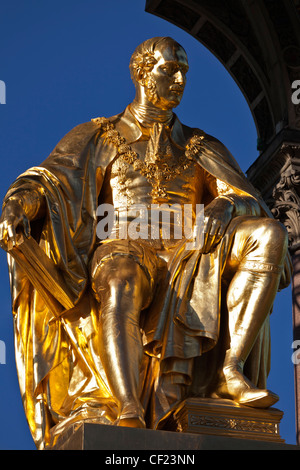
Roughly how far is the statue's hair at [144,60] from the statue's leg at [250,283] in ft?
4.19

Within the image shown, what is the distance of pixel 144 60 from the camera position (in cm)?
675

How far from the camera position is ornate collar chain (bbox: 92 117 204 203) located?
21.6ft

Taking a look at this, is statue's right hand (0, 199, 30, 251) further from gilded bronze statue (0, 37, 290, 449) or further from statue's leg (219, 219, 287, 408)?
statue's leg (219, 219, 287, 408)

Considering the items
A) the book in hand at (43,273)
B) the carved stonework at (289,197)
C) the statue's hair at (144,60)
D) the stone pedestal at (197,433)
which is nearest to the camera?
the stone pedestal at (197,433)

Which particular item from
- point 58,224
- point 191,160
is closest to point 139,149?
point 191,160

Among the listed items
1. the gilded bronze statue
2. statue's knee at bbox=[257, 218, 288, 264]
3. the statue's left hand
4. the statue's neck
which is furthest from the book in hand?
the statue's neck

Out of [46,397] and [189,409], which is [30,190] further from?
[189,409]

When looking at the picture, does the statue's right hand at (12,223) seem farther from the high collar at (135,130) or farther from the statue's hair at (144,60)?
the statue's hair at (144,60)

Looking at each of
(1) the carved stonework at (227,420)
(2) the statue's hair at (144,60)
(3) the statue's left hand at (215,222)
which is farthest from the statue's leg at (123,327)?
(2) the statue's hair at (144,60)

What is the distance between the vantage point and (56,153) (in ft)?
21.8

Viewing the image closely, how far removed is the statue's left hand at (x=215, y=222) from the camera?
6074 millimetres

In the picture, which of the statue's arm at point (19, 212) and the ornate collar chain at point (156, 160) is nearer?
the statue's arm at point (19, 212)

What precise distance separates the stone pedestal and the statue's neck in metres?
1.99

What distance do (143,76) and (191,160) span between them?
0.61 metres
